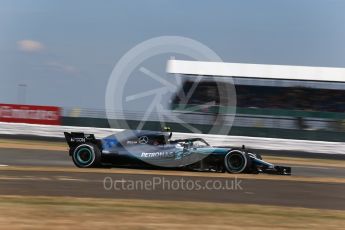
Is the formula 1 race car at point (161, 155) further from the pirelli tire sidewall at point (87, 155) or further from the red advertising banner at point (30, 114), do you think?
the red advertising banner at point (30, 114)

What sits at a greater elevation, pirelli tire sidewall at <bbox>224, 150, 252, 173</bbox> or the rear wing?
the rear wing

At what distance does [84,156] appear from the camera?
40.3ft

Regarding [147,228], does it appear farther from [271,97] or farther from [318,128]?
[271,97]

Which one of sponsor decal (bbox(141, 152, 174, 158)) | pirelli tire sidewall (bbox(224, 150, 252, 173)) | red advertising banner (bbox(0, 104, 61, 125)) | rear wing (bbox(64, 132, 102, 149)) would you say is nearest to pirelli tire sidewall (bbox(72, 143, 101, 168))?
rear wing (bbox(64, 132, 102, 149))

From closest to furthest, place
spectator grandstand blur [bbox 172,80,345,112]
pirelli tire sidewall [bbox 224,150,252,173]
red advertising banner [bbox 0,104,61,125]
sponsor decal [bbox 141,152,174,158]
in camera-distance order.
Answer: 1. pirelli tire sidewall [bbox 224,150,252,173]
2. sponsor decal [bbox 141,152,174,158]
3. red advertising banner [bbox 0,104,61,125]
4. spectator grandstand blur [bbox 172,80,345,112]

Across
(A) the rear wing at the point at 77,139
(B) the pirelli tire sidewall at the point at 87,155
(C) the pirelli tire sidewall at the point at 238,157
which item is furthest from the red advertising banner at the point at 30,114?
(C) the pirelli tire sidewall at the point at 238,157

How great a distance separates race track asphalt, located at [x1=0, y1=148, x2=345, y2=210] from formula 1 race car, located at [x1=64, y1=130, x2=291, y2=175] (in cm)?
44

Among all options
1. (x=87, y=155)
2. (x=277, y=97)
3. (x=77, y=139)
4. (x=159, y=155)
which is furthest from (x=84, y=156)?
(x=277, y=97)

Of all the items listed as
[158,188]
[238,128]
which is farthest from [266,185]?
[238,128]

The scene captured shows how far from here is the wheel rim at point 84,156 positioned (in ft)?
40.1

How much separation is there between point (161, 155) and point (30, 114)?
659 inches

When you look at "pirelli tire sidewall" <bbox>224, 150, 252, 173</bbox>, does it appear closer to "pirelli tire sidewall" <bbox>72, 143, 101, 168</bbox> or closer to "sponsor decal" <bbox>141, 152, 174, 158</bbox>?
"sponsor decal" <bbox>141, 152, 174, 158</bbox>

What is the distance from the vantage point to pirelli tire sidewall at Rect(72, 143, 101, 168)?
1215 cm

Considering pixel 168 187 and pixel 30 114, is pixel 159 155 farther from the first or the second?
pixel 30 114
